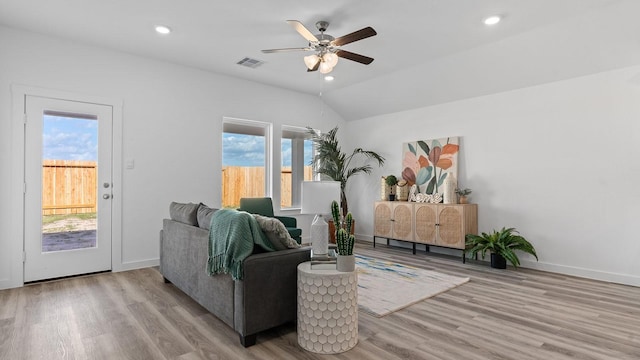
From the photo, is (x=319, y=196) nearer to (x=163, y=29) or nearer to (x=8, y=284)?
(x=163, y=29)

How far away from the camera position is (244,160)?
5.59m

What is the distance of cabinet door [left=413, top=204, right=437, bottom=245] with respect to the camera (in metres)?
4.95

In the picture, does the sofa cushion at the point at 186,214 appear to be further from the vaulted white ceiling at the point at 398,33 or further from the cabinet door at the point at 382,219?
the cabinet door at the point at 382,219

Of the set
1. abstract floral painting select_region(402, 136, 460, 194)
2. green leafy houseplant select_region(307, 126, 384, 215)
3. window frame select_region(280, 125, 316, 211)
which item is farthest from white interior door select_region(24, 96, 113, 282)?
abstract floral painting select_region(402, 136, 460, 194)

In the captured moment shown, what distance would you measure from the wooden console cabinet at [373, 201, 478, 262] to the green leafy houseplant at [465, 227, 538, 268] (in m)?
0.24

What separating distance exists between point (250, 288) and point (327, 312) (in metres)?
0.54

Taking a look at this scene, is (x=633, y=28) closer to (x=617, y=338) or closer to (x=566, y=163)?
(x=566, y=163)

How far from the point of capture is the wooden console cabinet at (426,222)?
4691 millimetres

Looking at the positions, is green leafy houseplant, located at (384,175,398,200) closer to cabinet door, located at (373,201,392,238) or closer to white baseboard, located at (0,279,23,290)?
cabinet door, located at (373,201,392,238)

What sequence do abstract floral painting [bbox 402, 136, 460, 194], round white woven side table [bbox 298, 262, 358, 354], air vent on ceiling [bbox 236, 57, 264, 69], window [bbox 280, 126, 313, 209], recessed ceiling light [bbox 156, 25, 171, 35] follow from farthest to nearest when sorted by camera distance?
1. window [bbox 280, 126, 313, 209]
2. abstract floral painting [bbox 402, 136, 460, 194]
3. air vent on ceiling [bbox 236, 57, 264, 69]
4. recessed ceiling light [bbox 156, 25, 171, 35]
5. round white woven side table [bbox 298, 262, 358, 354]

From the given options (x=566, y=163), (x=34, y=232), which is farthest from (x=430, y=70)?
(x=34, y=232)

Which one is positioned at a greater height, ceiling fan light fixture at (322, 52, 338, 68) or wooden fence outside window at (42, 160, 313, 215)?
ceiling fan light fixture at (322, 52, 338, 68)

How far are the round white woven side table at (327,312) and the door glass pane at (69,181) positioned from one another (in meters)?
3.21

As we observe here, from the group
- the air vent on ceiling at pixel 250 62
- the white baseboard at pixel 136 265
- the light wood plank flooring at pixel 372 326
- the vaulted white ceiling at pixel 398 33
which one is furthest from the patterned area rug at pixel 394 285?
the air vent on ceiling at pixel 250 62
